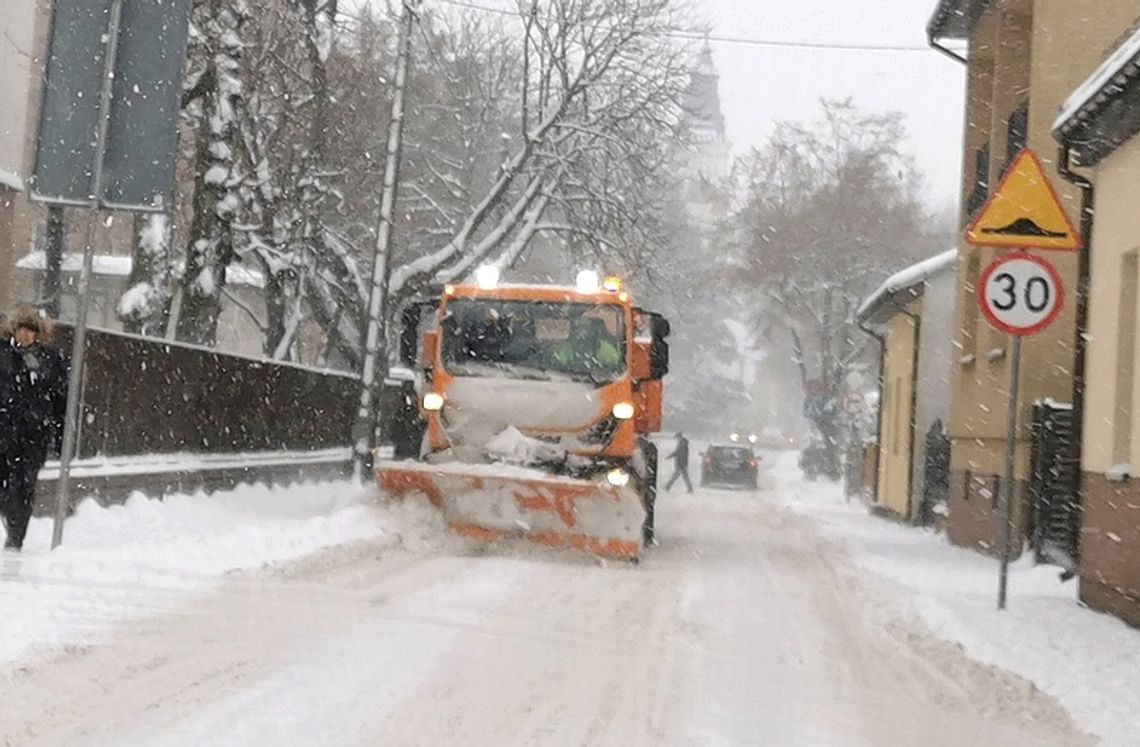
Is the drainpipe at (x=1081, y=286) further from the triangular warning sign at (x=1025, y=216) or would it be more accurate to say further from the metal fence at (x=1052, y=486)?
the triangular warning sign at (x=1025, y=216)

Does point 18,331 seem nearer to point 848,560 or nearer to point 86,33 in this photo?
point 86,33

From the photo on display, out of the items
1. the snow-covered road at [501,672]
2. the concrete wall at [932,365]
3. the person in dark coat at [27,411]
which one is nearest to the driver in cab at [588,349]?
the snow-covered road at [501,672]

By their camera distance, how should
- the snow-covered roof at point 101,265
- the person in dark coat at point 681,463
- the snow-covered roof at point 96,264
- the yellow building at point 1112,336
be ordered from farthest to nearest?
the snow-covered roof at point 96,264, the snow-covered roof at point 101,265, the person in dark coat at point 681,463, the yellow building at point 1112,336

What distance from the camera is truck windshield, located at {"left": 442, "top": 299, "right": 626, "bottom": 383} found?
16.5 m

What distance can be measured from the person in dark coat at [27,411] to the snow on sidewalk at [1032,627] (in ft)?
19.8

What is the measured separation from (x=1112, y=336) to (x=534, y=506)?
522 centimetres

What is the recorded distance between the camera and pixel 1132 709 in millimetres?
7980

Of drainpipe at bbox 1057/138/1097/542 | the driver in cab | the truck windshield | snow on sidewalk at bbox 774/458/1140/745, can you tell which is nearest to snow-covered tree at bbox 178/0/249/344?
the truck windshield

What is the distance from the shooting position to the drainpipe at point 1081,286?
15055 millimetres

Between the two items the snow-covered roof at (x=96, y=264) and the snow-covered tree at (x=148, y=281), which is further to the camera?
the snow-covered roof at (x=96, y=264)

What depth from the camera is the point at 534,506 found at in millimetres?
15234

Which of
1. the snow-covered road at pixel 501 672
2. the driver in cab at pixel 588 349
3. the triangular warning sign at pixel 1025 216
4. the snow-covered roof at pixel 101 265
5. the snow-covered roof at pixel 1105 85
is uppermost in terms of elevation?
the snow-covered roof at pixel 101 265

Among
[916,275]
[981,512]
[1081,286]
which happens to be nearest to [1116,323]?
[1081,286]

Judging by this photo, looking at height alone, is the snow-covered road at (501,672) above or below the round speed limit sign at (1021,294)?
below
